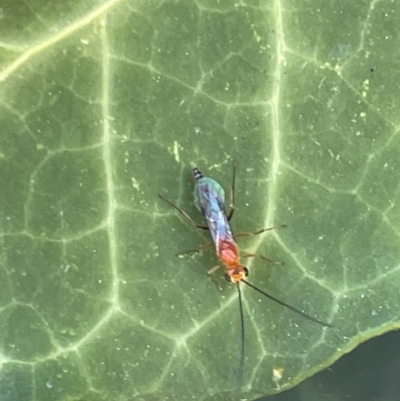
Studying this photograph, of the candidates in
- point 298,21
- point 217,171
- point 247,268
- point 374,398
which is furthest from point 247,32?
point 374,398

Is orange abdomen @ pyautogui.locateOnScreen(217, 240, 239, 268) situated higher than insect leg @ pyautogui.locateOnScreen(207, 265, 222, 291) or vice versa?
orange abdomen @ pyautogui.locateOnScreen(217, 240, 239, 268)

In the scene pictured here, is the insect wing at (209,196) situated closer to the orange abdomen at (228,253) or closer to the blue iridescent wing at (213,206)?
the blue iridescent wing at (213,206)

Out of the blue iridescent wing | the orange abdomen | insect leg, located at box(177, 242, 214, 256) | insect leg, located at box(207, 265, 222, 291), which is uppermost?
the blue iridescent wing

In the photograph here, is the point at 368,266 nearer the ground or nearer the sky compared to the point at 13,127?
nearer the ground

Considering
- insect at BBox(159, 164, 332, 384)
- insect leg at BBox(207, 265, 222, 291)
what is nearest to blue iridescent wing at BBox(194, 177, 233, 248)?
insect at BBox(159, 164, 332, 384)

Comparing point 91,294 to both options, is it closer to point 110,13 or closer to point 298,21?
point 110,13

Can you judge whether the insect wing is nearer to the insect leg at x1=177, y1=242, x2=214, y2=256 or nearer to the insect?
the insect

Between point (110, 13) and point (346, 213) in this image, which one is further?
point (346, 213)

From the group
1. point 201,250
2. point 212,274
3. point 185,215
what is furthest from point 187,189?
point 212,274

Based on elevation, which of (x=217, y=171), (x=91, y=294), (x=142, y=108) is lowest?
(x=91, y=294)
